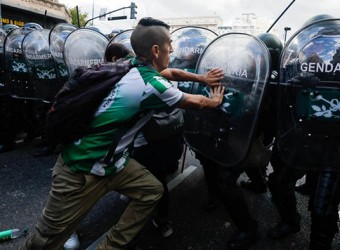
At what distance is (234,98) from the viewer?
2.16 meters

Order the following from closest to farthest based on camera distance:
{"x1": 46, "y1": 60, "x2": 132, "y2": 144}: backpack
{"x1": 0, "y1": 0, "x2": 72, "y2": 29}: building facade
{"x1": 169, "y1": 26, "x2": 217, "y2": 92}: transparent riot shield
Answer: {"x1": 46, "y1": 60, "x2": 132, "y2": 144}: backpack < {"x1": 169, "y1": 26, "x2": 217, "y2": 92}: transparent riot shield < {"x1": 0, "y1": 0, "x2": 72, "y2": 29}: building facade

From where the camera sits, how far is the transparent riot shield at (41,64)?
13.5 feet

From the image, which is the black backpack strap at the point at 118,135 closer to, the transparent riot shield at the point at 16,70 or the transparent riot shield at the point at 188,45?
the transparent riot shield at the point at 188,45

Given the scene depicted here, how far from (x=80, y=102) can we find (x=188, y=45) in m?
1.62

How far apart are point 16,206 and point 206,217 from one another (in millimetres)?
1878

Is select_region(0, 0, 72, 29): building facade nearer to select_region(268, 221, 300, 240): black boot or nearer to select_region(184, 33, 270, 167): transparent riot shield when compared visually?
select_region(184, 33, 270, 167): transparent riot shield

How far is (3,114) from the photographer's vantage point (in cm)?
446

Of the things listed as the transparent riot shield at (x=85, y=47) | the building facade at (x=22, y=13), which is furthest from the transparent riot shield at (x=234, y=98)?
the building facade at (x=22, y=13)

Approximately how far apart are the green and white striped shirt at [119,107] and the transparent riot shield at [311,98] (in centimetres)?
76

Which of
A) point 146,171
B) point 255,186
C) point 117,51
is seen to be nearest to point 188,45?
point 117,51

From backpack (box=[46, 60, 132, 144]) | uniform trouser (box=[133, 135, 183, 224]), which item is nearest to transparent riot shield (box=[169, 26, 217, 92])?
uniform trouser (box=[133, 135, 183, 224])

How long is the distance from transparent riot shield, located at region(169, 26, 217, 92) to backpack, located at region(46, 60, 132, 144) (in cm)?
134

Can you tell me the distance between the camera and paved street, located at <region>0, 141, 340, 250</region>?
2570mm

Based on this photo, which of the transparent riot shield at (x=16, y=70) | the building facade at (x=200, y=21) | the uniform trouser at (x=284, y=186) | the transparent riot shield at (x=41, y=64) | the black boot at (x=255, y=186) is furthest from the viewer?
the building facade at (x=200, y=21)
